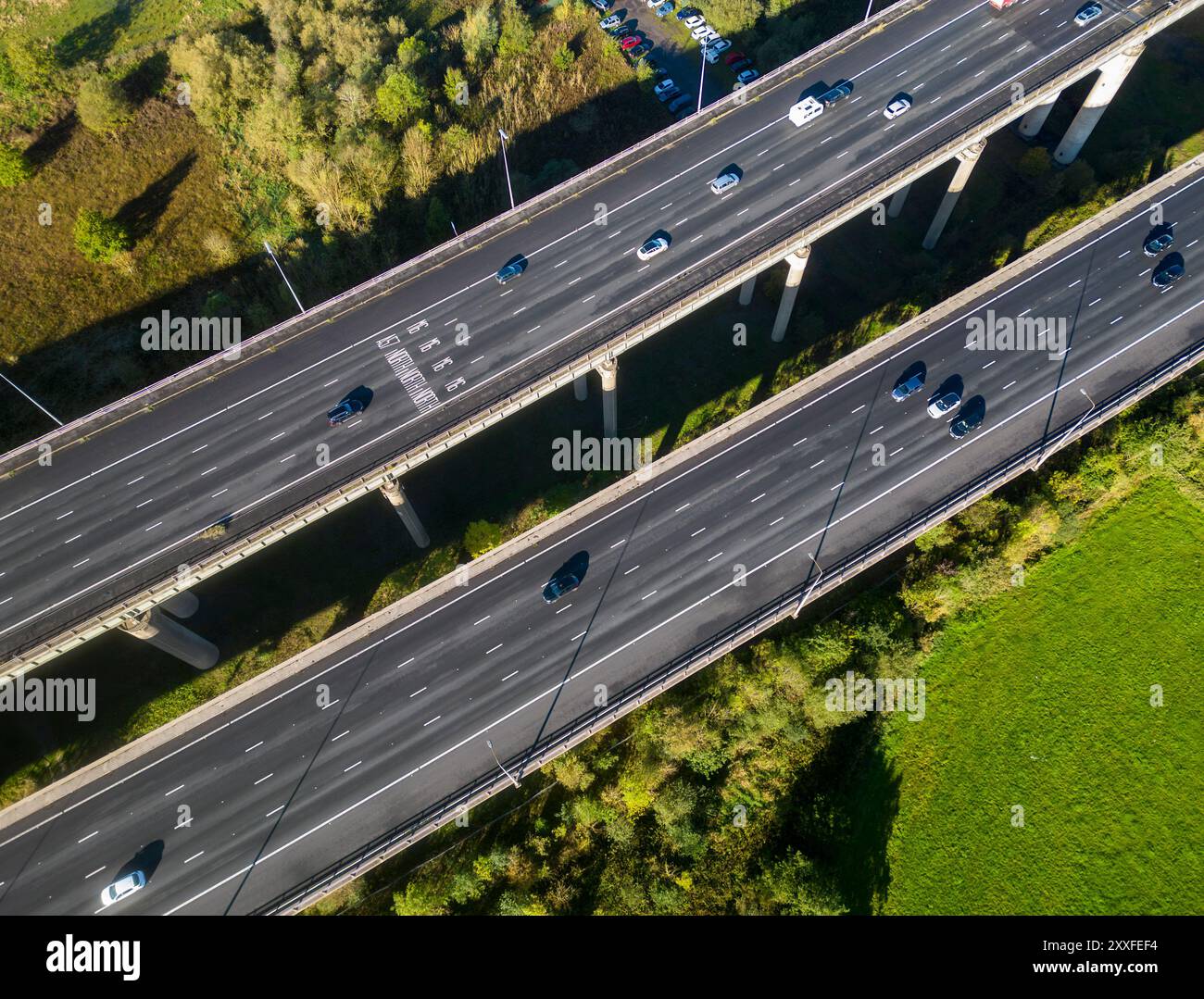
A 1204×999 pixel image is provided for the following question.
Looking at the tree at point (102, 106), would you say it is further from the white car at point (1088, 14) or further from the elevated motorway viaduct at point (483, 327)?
the white car at point (1088, 14)

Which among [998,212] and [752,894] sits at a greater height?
[998,212]

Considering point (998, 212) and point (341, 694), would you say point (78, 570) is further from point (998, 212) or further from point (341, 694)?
point (998, 212)

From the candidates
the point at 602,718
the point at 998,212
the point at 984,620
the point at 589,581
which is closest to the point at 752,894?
the point at 602,718

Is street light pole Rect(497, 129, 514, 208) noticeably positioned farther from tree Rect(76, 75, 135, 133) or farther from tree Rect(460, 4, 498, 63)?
tree Rect(76, 75, 135, 133)

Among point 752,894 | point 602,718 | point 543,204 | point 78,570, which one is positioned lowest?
point 752,894

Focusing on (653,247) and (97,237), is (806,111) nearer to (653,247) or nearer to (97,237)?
(653,247)

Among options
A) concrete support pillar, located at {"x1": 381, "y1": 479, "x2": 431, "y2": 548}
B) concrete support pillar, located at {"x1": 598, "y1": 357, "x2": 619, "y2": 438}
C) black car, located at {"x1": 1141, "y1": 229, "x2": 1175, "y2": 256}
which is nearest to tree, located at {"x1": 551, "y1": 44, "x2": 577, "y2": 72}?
concrete support pillar, located at {"x1": 598, "y1": 357, "x2": 619, "y2": 438}
